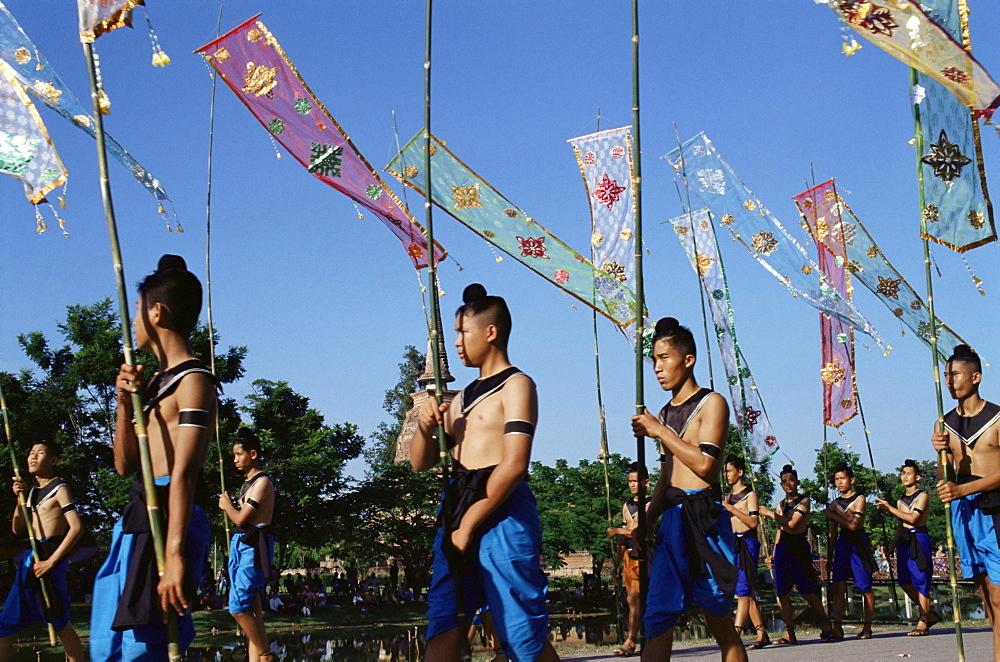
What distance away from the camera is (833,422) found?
49.8ft

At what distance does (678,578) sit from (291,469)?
27960 millimetres

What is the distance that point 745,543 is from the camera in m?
10.6

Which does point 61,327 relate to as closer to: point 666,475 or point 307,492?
point 307,492

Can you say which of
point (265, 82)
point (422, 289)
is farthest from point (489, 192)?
point (422, 289)

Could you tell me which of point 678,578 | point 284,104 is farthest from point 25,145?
point 678,578

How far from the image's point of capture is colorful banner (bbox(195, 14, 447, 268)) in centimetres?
899

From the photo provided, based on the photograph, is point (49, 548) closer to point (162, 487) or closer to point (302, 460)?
point (162, 487)

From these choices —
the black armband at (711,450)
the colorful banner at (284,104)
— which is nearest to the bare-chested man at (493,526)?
the black armband at (711,450)

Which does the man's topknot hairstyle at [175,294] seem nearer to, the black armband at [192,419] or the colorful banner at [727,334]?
the black armband at [192,419]

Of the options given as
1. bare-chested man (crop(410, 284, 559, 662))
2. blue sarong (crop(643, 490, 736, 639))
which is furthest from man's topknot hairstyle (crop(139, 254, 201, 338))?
blue sarong (crop(643, 490, 736, 639))

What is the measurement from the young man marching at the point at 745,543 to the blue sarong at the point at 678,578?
5.02m

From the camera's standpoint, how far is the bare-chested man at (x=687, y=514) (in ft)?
16.4

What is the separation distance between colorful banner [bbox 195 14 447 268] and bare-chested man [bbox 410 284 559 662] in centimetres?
474

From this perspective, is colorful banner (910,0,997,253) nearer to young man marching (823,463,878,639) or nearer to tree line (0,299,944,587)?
young man marching (823,463,878,639)
